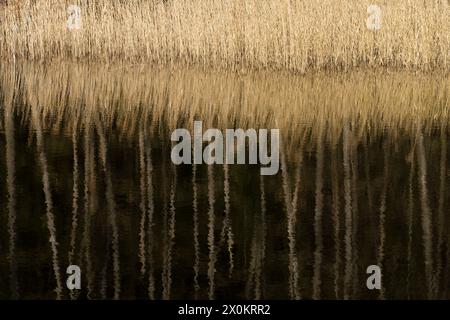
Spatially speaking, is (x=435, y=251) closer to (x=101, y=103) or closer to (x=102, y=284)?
(x=102, y=284)

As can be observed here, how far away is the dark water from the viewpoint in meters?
5.54

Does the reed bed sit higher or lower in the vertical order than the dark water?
higher

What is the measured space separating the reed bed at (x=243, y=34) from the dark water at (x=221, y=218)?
130 inches

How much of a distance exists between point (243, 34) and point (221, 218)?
6.05 m

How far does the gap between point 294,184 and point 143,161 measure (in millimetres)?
1405

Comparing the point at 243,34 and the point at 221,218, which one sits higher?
the point at 243,34

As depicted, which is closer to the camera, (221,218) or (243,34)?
(221,218)

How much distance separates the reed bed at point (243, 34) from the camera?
39.3 feet

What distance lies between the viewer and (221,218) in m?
6.75

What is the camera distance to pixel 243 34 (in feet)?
40.6

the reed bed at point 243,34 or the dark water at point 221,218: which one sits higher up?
the reed bed at point 243,34

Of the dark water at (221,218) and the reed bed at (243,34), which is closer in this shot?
the dark water at (221,218)

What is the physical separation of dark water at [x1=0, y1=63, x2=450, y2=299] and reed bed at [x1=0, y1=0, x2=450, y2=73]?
10.8ft
